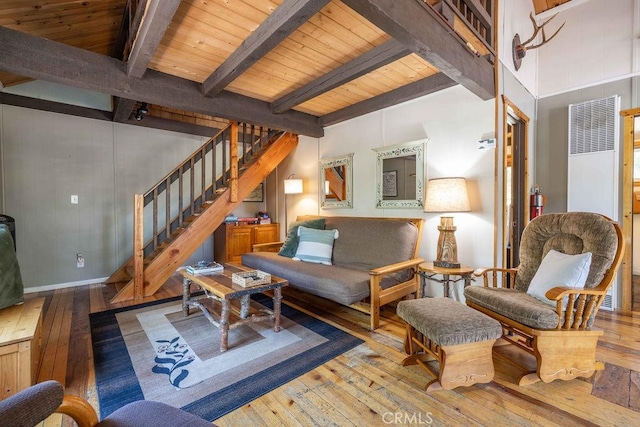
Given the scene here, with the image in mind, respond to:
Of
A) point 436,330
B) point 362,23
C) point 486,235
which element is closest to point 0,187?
point 362,23

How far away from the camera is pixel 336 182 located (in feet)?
13.8

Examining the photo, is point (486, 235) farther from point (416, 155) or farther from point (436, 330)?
point (436, 330)

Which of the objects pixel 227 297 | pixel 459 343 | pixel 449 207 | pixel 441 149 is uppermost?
pixel 441 149

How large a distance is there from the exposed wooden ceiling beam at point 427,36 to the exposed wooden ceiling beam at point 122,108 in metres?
2.91

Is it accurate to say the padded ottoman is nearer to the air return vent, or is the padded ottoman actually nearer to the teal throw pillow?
the teal throw pillow

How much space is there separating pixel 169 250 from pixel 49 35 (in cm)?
244

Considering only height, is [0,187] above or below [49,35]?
below

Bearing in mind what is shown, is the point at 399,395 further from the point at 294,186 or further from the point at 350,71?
the point at 294,186

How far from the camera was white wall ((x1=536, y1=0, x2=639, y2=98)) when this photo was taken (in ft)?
9.83

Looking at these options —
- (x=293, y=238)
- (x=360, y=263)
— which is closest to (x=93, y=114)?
(x=293, y=238)

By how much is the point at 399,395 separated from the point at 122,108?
14.0 ft

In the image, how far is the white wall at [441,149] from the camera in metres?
2.76

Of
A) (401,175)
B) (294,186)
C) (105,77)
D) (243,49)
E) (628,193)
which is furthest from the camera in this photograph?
(294,186)

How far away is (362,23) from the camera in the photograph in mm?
2119
